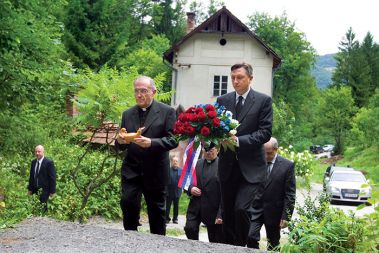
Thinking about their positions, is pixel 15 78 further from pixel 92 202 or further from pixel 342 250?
pixel 342 250

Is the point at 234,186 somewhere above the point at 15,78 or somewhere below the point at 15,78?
below

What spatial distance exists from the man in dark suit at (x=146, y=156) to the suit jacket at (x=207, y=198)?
7.30ft

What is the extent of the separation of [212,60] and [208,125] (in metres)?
37.6

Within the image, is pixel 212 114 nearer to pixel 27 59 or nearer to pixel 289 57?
pixel 27 59

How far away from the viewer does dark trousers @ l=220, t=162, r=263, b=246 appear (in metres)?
6.47

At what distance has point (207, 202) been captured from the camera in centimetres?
932

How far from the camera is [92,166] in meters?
18.8

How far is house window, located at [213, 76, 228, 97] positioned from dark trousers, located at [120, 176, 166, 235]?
36.2 meters

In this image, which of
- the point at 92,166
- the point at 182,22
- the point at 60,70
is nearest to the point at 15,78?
the point at 60,70

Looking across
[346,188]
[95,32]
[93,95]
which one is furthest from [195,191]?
[95,32]

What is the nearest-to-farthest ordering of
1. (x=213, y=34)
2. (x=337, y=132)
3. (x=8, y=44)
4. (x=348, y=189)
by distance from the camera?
1. (x=8, y=44)
2. (x=348, y=189)
3. (x=213, y=34)
4. (x=337, y=132)

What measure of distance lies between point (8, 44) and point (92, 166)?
833 cm

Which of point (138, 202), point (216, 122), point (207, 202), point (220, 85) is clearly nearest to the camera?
point (216, 122)

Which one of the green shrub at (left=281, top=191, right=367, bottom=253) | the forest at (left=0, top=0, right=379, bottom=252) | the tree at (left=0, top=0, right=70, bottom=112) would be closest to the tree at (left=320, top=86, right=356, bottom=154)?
the forest at (left=0, top=0, right=379, bottom=252)
